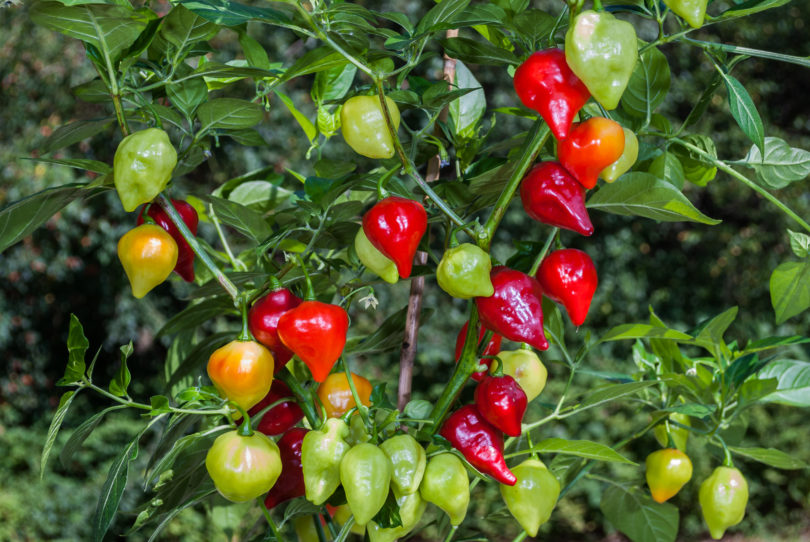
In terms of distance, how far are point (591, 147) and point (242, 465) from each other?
217 millimetres

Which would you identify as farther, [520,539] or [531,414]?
[531,414]

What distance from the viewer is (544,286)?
0.43 meters

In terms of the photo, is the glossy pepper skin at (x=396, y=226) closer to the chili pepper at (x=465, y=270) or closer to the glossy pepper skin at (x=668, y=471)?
the chili pepper at (x=465, y=270)

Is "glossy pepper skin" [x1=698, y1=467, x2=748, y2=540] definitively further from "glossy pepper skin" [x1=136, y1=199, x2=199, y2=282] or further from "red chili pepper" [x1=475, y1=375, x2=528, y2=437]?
"glossy pepper skin" [x1=136, y1=199, x2=199, y2=282]

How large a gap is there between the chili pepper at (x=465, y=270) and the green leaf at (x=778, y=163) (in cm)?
22

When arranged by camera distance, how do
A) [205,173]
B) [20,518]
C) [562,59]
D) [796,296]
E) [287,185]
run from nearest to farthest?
1. [562,59]
2. [796,296]
3. [287,185]
4. [20,518]
5. [205,173]

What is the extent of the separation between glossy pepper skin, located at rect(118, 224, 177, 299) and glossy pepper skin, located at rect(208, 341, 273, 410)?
57 mm

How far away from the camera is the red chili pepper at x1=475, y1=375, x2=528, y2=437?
1.29ft

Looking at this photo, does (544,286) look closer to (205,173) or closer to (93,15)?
(93,15)

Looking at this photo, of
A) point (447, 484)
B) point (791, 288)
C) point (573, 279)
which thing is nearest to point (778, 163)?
point (791, 288)

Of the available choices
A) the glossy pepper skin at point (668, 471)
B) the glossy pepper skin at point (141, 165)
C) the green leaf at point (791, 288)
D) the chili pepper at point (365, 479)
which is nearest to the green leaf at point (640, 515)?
the glossy pepper skin at point (668, 471)

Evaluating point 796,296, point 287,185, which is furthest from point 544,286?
point 287,185

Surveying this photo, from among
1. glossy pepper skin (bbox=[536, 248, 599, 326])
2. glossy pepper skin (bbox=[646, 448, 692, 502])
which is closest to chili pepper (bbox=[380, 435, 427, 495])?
Result: glossy pepper skin (bbox=[536, 248, 599, 326])

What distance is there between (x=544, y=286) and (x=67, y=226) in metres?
2.78
